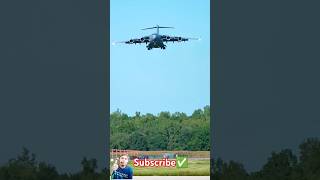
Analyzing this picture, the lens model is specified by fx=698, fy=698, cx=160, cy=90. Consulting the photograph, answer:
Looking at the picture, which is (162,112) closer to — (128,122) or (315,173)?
(128,122)

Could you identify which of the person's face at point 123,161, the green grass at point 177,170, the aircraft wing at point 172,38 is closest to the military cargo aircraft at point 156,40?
the aircraft wing at point 172,38

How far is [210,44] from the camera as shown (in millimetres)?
12031

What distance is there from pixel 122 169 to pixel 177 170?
0.98 m

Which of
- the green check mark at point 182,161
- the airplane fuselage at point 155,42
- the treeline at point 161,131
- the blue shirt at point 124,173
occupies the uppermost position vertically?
the airplane fuselage at point 155,42

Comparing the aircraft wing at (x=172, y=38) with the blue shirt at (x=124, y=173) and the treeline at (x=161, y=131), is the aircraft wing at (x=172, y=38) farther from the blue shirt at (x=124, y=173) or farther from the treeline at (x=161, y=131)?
the blue shirt at (x=124, y=173)

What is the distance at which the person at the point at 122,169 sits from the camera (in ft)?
39.5

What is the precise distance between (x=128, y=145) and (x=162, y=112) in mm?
866
